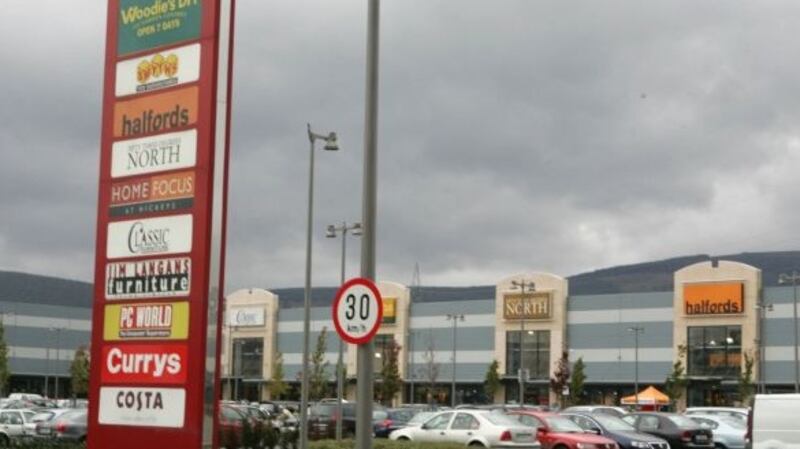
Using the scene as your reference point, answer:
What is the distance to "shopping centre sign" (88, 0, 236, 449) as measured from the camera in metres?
13.2

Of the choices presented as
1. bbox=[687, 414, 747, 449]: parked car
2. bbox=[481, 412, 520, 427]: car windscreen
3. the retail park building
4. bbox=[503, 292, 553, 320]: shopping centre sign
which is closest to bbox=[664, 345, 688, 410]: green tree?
the retail park building

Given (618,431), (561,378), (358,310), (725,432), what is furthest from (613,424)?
(561,378)

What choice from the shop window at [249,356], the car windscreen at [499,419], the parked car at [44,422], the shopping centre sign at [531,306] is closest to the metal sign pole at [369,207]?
the car windscreen at [499,419]

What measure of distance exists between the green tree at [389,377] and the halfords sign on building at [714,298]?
71.9 ft

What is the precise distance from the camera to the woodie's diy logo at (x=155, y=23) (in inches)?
539

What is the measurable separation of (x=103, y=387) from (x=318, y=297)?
143 meters

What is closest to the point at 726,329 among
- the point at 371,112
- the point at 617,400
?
the point at 617,400

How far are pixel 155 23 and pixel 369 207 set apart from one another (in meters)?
3.57

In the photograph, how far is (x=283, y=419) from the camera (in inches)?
1491

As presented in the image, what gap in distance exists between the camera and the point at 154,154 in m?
13.9

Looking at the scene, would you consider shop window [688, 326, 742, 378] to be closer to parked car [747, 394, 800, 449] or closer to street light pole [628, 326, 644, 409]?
street light pole [628, 326, 644, 409]

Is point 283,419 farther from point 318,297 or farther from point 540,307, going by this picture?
point 318,297

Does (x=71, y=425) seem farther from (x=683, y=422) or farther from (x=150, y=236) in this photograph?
(x=150, y=236)

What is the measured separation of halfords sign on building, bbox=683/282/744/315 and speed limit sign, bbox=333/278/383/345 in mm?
72156
